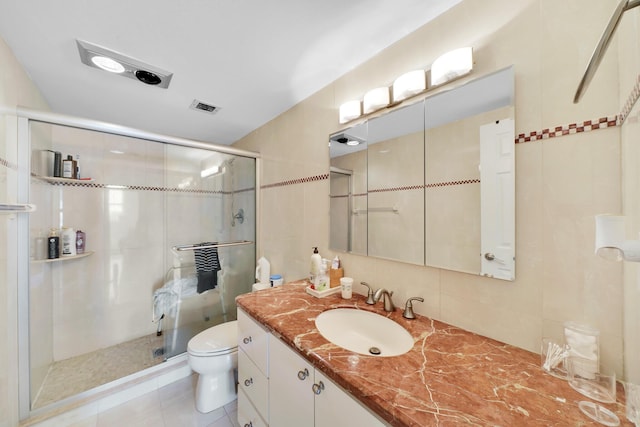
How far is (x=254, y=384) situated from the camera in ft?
3.92

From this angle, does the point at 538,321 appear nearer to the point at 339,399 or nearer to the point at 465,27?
the point at 339,399

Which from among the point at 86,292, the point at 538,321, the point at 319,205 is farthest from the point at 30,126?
the point at 538,321

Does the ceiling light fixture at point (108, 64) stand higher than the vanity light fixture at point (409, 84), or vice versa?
the ceiling light fixture at point (108, 64)

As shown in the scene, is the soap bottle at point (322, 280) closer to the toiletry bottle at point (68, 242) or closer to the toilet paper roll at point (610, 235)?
the toilet paper roll at point (610, 235)

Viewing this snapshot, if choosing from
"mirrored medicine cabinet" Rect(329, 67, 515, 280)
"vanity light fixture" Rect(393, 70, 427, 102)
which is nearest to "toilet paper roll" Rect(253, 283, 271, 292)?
"mirrored medicine cabinet" Rect(329, 67, 515, 280)

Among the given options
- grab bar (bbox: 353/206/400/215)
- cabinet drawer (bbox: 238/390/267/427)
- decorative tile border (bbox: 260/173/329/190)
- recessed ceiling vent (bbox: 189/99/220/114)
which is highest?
recessed ceiling vent (bbox: 189/99/220/114)

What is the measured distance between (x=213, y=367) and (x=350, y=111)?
6.15 feet

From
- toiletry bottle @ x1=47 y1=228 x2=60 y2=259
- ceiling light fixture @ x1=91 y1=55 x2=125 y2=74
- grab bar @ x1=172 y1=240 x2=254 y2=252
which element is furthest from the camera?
grab bar @ x1=172 y1=240 x2=254 y2=252

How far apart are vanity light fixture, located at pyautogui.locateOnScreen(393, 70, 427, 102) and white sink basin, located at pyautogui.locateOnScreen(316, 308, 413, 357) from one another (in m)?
1.08

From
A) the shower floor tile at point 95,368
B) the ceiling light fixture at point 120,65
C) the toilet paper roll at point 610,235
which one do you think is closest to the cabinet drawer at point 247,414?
the shower floor tile at point 95,368

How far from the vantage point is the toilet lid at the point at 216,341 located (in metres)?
1.57

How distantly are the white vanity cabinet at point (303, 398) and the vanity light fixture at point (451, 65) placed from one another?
1246mm

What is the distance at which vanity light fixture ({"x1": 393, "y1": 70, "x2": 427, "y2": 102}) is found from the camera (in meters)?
1.10

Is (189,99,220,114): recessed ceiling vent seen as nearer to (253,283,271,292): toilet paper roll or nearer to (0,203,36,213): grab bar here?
(0,203,36,213): grab bar
